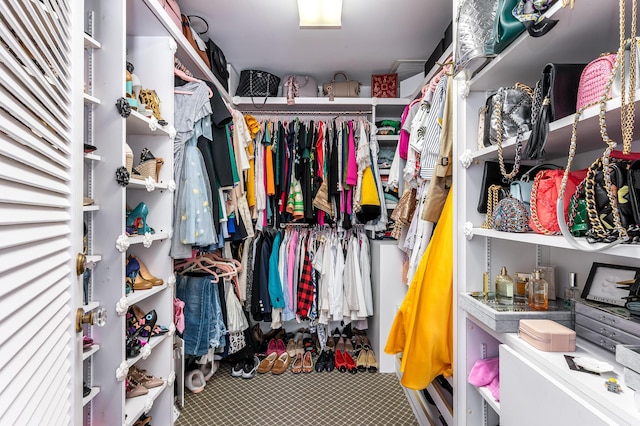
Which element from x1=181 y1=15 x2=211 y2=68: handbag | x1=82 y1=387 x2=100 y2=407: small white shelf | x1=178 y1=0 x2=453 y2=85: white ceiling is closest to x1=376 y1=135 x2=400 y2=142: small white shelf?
x1=178 y1=0 x2=453 y2=85: white ceiling

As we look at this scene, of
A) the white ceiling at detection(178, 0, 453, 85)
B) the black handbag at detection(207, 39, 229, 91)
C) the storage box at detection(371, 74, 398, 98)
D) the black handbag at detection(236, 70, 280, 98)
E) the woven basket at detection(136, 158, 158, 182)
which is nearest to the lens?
the woven basket at detection(136, 158, 158, 182)

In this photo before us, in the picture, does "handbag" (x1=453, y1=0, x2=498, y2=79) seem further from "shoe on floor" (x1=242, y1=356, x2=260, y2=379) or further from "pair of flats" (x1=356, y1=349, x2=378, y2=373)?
"shoe on floor" (x1=242, y1=356, x2=260, y2=379)

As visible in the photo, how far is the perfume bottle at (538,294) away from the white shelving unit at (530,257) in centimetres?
13

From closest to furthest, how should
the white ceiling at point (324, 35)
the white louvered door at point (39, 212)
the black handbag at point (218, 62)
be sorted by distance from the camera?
the white louvered door at point (39, 212) → the white ceiling at point (324, 35) → the black handbag at point (218, 62)

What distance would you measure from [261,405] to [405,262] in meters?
1.32

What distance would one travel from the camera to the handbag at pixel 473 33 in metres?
1.16

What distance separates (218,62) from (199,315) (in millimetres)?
1734

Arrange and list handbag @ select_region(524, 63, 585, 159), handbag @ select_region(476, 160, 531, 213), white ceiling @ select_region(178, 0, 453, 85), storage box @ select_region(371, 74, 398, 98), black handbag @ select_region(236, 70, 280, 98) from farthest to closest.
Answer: storage box @ select_region(371, 74, 398, 98) < black handbag @ select_region(236, 70, 280, 98) < white ceiling @ select_region(178, 0, 453, 85) < handbag @ select_region(476, 160, 531, 213) < handbag @ select_region(524, 63, 585, 159)

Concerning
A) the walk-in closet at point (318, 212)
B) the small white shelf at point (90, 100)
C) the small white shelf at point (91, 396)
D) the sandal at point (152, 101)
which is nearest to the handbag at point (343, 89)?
the walk-in closet at point (318, 212)

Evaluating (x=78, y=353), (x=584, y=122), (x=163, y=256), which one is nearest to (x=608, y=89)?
(x=584, y=122)

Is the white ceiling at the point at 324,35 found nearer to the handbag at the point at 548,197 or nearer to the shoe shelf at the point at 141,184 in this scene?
the shoe shelf at the point at 141,184

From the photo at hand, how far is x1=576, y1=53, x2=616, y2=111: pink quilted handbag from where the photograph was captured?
2.57 ft

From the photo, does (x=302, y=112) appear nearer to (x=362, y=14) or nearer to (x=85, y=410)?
(x=362, y=14)

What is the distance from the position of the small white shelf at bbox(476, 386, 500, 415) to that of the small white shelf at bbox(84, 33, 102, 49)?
1.88 metres
